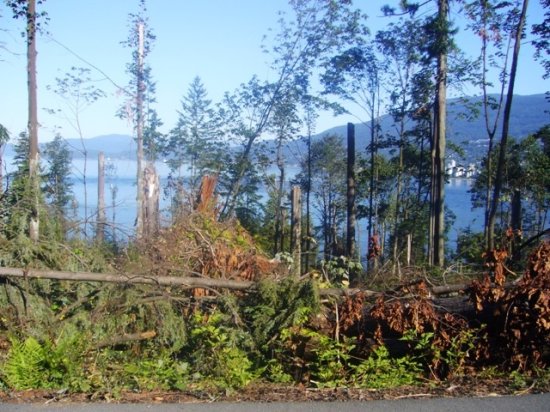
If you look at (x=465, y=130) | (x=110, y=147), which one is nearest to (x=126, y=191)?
(x=110, y=147)

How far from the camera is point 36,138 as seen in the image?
14820 millimetres

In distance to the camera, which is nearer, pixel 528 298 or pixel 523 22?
pixel 528 298

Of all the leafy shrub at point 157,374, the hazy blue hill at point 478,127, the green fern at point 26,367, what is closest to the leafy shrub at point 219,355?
the leafy shrub at point 157,374

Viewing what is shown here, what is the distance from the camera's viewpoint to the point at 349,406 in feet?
16.2

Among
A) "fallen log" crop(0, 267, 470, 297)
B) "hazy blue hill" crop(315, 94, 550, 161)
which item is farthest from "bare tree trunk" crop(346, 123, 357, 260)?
"fallen log" crop(0, 267, 470, 297)

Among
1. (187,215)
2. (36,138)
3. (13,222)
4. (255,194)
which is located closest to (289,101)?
(255,194)

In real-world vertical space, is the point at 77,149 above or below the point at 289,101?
below

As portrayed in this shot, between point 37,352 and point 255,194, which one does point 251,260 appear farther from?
point 255,194

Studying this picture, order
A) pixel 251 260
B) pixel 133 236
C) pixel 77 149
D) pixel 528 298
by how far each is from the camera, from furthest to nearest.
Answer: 1. pixel 77 149
2. pixel 133 236
3. pixel 251 260
4. pixel 528 298

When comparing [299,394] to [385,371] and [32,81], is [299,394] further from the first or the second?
[32,81]

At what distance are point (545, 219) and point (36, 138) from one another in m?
33.9

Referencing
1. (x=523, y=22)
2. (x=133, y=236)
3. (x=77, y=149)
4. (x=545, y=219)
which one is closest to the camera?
(x=133, y=236)

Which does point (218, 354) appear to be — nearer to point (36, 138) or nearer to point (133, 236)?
point (133, 236)

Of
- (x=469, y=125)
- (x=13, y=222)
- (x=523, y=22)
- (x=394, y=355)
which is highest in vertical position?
(x=523, y=22)
